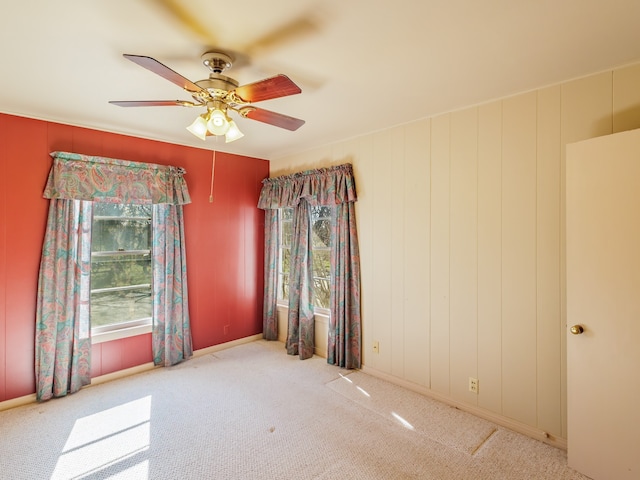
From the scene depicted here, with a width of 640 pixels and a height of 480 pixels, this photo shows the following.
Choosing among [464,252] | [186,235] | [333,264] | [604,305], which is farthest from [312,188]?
[604,305]

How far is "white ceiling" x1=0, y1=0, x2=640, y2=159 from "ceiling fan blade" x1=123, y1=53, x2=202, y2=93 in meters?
0.22

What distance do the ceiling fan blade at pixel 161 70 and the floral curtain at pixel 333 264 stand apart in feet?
6.23

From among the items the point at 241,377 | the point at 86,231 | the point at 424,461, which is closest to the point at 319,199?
the point at 241,377

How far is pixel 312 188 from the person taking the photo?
3.75 meters

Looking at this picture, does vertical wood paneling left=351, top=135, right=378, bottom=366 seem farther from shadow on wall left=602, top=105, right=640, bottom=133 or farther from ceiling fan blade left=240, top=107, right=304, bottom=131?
shadow on wall left=602, top=105, right=640, bottom=133

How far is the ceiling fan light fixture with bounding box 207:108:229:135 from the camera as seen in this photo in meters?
1.91

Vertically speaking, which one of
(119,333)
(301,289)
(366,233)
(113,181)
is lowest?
(119,333)

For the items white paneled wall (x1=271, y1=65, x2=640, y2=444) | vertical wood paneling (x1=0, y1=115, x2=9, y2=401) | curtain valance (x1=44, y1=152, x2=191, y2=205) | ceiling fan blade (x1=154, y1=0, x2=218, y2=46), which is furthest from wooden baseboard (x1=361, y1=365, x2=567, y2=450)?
vertical wood paneling (x1=0, y1=115, x2=9, y2=401)

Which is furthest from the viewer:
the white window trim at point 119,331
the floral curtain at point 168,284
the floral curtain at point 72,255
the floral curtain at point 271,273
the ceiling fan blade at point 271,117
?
the floral curtain at point 271,273

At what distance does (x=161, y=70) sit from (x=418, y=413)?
284 centimetres

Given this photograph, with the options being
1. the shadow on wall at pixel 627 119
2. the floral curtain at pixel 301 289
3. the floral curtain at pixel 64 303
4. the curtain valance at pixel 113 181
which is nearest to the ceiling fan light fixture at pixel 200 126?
the curtain valance at pixel 113 181

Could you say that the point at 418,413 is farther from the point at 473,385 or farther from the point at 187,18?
the point at 187,18

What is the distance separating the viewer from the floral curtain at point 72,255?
2.83 meters

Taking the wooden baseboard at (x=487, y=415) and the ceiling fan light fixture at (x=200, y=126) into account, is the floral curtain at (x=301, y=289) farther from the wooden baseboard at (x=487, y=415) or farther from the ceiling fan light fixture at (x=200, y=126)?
the ceiling fan light fixture at (x=200, y=126)
